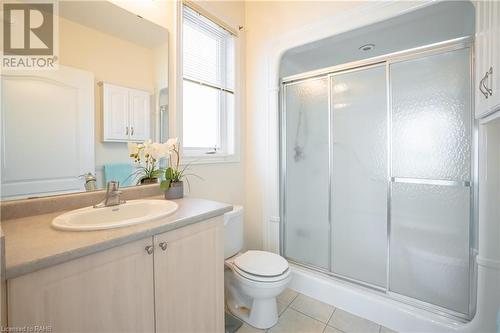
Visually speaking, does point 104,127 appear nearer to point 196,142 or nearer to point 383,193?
point 196,142

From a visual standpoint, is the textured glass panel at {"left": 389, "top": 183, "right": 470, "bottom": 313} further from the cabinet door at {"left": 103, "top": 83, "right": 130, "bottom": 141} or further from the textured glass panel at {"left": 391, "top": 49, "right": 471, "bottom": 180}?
the cabinet door at {"left": 103, "top": 83, "right": 130, "bottom": 141}

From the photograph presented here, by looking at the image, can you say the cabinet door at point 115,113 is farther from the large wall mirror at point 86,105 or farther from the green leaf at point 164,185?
the green leaf at point 164,185

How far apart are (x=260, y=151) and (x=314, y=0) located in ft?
4.19

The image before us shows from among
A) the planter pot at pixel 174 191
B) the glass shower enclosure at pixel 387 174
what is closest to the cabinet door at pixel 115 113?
the planter pot at pixel 174 191

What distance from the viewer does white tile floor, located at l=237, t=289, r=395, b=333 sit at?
1.49m

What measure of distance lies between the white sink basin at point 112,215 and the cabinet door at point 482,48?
5.14 feet

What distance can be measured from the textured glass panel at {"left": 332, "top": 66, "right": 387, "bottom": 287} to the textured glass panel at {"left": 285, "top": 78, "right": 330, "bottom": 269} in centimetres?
10

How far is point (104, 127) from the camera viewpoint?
122 centimetres

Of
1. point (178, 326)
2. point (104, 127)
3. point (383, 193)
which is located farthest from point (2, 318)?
point (383, 193)

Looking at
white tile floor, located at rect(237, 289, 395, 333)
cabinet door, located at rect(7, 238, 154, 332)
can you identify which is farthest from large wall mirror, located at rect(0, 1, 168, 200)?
white tile floor, located at rect(237, 289, 395, 333)

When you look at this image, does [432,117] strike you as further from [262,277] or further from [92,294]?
[92,294]

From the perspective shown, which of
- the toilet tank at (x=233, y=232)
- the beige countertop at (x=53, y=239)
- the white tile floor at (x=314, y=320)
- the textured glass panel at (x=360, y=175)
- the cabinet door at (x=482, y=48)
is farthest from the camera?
the textured glass panel at (x=360, y=175)

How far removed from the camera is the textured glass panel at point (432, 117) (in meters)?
1.51

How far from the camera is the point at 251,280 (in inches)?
55.7
